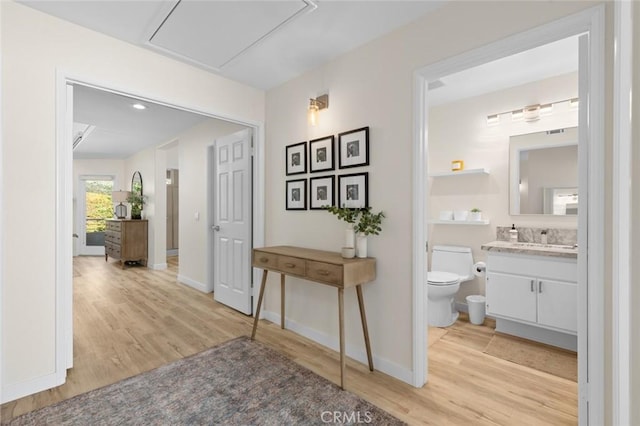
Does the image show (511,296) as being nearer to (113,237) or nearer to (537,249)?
(537,249)

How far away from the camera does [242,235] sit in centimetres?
348

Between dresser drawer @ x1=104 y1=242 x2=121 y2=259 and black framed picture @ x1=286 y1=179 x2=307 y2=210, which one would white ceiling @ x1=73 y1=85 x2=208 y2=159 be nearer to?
black framed picture @ x1=286 y1=179 x2=307 y2=210

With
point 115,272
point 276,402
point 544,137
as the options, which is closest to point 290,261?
point 276,402

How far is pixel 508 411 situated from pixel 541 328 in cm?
121

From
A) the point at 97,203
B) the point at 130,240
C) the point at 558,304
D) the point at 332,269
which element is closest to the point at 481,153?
the point at 558,304

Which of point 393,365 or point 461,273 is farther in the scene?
point 461,273

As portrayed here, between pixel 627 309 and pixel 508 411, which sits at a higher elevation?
pixel 627 309

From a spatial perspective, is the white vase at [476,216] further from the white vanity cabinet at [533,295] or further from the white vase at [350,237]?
the white vase at [350,237]

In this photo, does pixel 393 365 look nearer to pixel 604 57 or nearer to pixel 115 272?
pixel 604 57

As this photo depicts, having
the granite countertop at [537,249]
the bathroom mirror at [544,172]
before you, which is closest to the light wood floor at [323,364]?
the granite countertop at [537,249]

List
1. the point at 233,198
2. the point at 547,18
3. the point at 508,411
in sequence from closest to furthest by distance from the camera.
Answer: the point at 547,18, the point at 508,411, the point at 233,198

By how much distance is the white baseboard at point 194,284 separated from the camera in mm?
4316

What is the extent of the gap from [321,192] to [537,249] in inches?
74.7

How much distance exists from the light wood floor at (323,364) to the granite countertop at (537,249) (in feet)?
2.73
